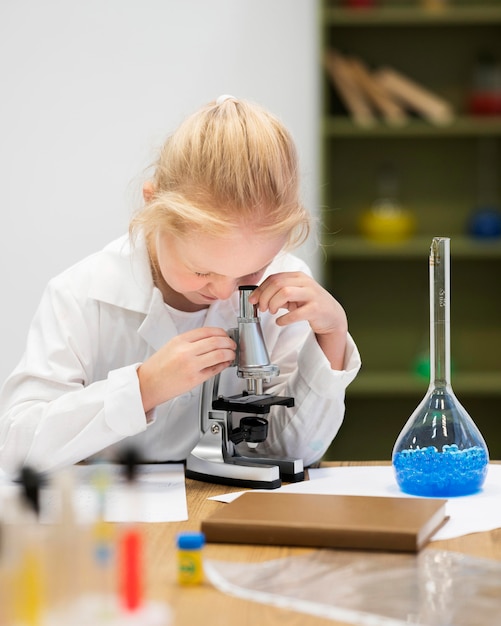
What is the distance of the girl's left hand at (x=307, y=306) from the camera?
1476 mm

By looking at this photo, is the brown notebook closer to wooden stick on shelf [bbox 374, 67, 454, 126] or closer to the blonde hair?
the blonde hair

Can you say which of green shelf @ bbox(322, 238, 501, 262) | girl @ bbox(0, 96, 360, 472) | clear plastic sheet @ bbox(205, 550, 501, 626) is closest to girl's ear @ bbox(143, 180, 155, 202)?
girl @ bbox(0, 96, 360, 472)

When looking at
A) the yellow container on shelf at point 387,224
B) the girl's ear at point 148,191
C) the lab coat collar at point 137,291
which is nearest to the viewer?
the girl's ear at point 148,191

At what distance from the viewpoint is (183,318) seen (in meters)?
1.68

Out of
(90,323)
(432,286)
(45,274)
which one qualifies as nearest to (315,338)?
(432,286)

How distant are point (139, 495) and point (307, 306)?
490 millimetres

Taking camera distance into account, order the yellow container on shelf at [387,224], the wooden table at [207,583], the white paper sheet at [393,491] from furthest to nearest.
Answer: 1. the yellow container on shelf at [387,224]
2. the white paper sheet at [393,491]
3. the wooden table at [207,583]

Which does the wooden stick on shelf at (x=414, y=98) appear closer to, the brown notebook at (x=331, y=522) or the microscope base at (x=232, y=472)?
the microscope base at (x=232, y=472)

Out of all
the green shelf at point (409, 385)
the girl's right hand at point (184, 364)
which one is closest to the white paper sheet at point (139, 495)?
the girl's right hand at point (184, 364)

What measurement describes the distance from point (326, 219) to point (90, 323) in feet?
7.34

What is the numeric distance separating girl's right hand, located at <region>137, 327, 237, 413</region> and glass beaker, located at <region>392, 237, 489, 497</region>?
305 millimetres

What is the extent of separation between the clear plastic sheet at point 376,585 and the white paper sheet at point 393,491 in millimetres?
129

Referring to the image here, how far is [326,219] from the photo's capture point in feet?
12.4

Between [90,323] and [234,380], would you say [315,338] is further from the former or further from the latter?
[90,323]
